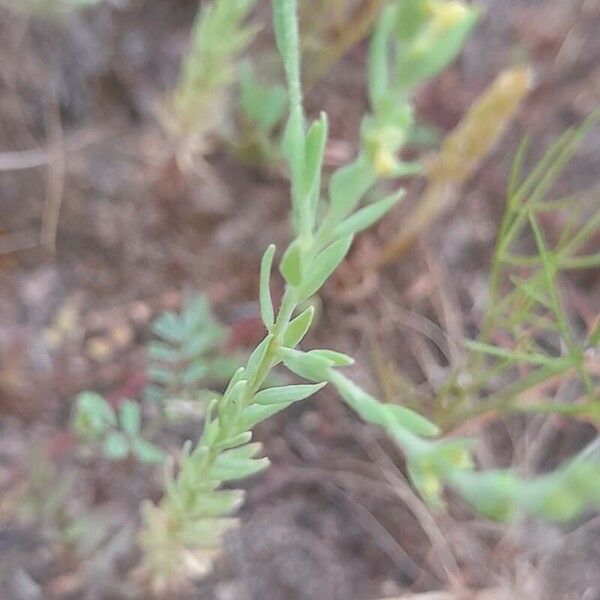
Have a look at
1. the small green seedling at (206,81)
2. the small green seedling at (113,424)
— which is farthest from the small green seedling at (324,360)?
the small green seedling at (206,81)

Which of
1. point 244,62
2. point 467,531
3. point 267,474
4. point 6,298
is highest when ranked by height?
point 244,62

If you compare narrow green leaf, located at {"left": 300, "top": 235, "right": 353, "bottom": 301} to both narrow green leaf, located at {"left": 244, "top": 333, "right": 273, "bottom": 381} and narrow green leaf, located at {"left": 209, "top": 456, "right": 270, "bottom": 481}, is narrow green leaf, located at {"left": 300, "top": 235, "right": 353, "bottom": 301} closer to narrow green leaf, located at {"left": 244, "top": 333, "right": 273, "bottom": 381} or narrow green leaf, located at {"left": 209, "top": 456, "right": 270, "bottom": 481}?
narrow green leaf, located at {"left": 244, "top": 333, "right": 273, "bottom": 381}

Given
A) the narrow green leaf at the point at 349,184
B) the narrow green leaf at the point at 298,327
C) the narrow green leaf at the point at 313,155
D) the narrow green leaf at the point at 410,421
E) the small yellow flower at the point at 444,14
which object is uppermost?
the small yellow flower at the point at 444,14

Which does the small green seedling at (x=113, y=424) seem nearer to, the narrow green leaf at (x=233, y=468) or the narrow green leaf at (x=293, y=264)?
the narrow green leaf at (x=233, y=468)

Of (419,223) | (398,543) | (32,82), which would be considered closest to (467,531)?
(398,543)

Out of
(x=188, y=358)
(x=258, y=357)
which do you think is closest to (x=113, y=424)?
(x=188, y=358)

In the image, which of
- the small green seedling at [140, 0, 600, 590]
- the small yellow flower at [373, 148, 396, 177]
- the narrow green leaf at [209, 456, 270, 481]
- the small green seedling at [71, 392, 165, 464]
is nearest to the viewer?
the small green seedling at [140, 0, 600, 590]

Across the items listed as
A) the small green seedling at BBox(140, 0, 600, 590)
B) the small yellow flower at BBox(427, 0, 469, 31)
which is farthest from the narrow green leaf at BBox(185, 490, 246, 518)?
the small yellow flower at BBox(427, 0, 469, 31)

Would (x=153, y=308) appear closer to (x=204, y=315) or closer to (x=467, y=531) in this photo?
(x=204, y=315)
